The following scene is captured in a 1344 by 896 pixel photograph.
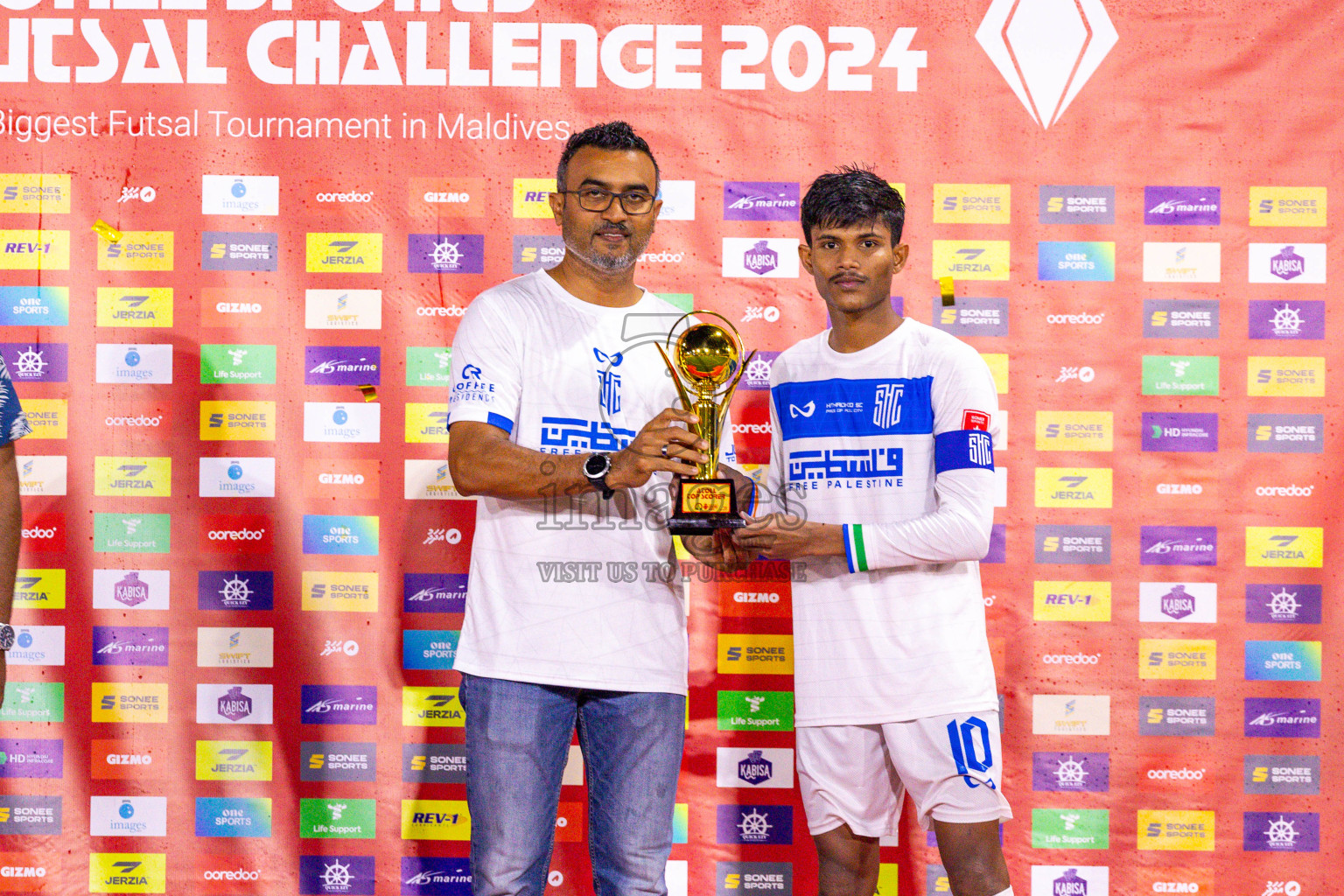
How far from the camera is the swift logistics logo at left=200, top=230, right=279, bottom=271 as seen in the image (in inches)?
113

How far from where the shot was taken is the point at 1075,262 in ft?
9.39

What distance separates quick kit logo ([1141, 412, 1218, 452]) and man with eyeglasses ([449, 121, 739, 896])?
1.63 metres

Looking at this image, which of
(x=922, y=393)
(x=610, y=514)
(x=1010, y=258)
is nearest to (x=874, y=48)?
(x=1010, y=258)

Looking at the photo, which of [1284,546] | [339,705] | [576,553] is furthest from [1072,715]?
[339,705]

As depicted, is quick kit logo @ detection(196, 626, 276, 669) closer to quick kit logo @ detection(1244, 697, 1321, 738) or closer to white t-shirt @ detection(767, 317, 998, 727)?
white t-shirt @ detection(767, 317, 998, 727)

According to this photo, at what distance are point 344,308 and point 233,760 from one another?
1.41 metres

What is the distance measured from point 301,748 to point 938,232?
248 centimetres

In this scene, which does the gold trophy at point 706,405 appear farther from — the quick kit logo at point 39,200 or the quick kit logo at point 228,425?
the quick kit logo at point 39,200

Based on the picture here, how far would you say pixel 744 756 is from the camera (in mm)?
2844

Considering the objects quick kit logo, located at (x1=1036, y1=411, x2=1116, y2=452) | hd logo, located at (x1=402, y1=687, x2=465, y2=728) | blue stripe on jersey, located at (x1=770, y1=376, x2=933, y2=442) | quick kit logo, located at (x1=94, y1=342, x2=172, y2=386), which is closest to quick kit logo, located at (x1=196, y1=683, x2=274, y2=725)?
hd logo, located at (x1=402, y1=687, x2=465, y2=728)

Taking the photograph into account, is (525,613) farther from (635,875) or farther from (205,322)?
(205,322)

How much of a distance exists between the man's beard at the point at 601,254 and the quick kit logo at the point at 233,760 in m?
1.85

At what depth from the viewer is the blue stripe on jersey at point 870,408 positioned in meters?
2.15

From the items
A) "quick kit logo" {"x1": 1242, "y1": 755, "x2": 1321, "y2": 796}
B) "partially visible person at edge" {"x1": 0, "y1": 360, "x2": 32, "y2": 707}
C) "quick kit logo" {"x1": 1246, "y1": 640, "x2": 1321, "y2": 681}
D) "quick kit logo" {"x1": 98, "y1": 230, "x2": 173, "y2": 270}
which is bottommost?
"quick kit logo" {"x1": 1242, "y1": 755, "x2": 1321, "y2": 796}
